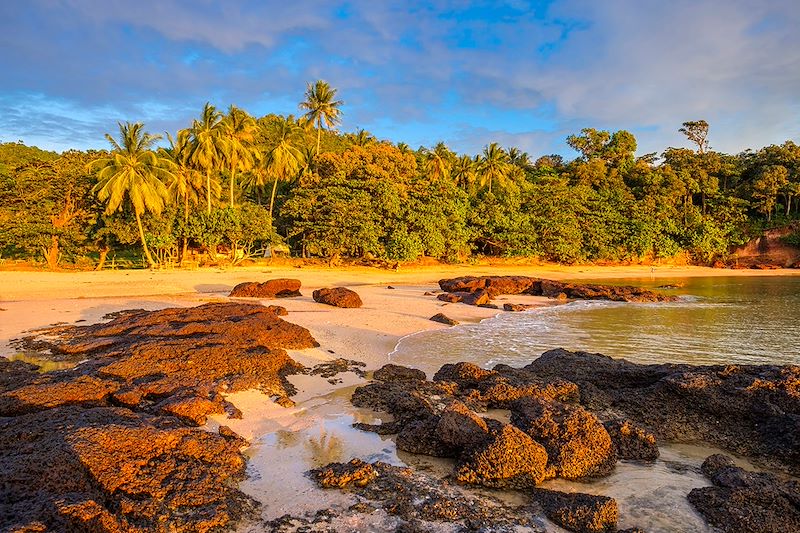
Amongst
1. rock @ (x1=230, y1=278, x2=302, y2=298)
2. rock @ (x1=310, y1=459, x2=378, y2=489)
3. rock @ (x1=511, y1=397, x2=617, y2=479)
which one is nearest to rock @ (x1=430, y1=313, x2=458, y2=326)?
rock @ (x1=230, y1=278, x2=302, y2=298)

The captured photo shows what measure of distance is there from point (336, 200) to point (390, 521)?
33129mm

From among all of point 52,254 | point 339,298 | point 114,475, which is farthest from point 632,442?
point 52,254

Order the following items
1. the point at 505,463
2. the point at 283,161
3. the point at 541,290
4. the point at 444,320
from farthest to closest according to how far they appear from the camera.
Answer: the point at 283,161
the point at 541,290
the point at 444,320
the point at 505,463

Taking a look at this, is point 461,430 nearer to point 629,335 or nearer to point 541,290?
point 629,335

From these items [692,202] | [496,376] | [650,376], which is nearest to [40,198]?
[496,376]

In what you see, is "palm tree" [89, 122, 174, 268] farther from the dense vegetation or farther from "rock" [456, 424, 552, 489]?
"rock" [456, 424, 552, 489]

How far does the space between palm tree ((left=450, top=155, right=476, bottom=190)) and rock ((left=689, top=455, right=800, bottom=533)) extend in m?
50.7

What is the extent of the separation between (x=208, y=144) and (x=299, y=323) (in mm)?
28839

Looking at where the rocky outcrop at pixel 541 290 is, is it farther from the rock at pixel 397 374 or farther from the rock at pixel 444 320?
the rock at pixel 397 374

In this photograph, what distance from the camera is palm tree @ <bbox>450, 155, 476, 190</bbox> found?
54531 mm

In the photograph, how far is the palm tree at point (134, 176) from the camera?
3070 centimetres

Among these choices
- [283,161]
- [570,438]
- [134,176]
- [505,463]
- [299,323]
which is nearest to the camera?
[505,463]

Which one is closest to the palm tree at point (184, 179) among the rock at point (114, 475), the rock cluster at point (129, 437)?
the rock cluster at point (129, 437)

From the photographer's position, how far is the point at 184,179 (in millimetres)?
37469
